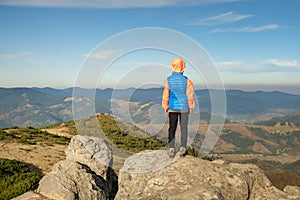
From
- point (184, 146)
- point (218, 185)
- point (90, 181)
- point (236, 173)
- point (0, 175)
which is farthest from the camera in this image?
point (0, 175)

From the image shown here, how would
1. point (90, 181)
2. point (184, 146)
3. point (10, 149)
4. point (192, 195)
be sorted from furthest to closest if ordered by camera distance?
point (10, 149)
point (90, 181)
point (184, 146)
point (192, 195)

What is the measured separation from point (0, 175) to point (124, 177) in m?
8.39

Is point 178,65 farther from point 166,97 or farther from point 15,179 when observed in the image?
point 15,179

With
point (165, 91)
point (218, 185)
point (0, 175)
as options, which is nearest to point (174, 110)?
point (165, 91)

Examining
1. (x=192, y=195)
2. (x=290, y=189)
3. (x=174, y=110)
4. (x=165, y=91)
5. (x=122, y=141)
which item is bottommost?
(x=122, y=141)

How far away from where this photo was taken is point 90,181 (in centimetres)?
1526

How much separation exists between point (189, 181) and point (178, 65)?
4.95 metres

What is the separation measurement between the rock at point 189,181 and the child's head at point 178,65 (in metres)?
4.05

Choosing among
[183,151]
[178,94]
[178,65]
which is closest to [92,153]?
[183,151]

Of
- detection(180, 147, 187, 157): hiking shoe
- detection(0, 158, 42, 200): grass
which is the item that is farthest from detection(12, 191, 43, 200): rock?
detection(180, 147, 187, 157): hiking shoe

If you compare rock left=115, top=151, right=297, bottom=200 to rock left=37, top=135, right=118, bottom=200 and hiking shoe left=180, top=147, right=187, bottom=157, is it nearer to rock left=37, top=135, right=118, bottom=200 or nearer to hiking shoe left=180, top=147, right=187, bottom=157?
hiking shoe left=180, top=147, right=187, bottom=157

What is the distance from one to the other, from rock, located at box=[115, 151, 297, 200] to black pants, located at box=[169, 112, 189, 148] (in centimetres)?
79

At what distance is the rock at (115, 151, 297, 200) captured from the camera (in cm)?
1028

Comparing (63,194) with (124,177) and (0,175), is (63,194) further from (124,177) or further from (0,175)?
(0,175)
